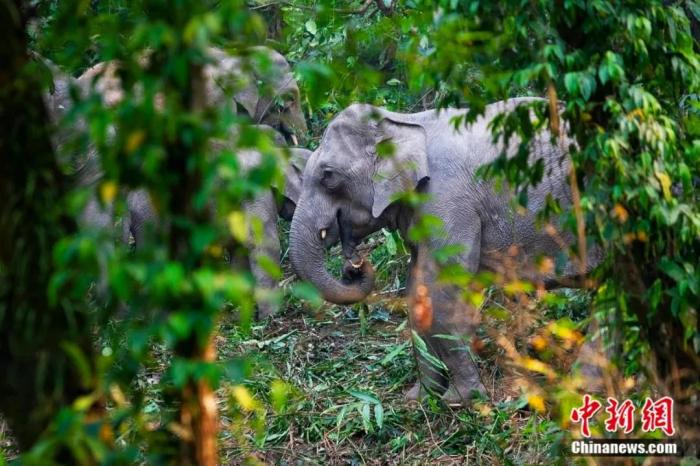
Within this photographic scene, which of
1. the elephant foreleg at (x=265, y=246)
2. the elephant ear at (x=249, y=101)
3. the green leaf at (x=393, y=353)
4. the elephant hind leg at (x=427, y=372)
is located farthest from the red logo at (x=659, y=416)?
the elephant ear at (x=249, y=101)

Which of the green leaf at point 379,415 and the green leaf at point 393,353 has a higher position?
the green leaf at point 379,415

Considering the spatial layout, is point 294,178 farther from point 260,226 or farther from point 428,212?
point 260,226

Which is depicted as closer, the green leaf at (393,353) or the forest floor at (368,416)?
the forest floor at (368,416)

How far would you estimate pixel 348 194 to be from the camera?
272 inches

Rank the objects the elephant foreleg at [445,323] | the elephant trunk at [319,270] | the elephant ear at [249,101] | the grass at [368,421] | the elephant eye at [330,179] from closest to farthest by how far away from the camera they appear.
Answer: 1. the grass at [368,421]
2. the elephant foreleg at [445,323]
3. the elephant eye at [330,179]
4. the elephant trunk at [319,270]
5. the elephant ear at [249,101]

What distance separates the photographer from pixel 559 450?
3.98m

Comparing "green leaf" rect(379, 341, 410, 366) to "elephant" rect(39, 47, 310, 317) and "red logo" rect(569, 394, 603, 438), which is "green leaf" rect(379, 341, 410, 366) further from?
"red logo" rect(569, 394, 603, 438)

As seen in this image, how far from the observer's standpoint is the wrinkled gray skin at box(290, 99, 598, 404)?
6535 mm

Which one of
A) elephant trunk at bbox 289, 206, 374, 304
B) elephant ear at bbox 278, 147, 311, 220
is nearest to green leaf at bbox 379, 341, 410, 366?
elephant trunk at bbox 289, 206, 374, 304

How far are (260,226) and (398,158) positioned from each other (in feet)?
15.1

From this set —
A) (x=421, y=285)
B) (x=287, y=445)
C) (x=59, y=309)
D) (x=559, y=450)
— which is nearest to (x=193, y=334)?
(x=59, y=309)

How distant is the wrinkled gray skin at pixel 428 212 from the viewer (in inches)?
257

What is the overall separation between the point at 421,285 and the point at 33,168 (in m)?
4.39

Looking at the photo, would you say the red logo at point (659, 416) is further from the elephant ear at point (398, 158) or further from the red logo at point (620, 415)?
the elephant ear at point (398, 158)
